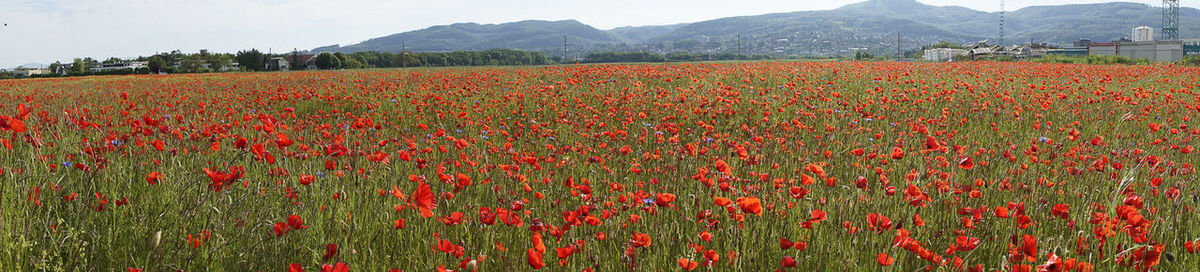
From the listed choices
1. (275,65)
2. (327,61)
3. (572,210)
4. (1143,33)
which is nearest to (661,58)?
(327,61)

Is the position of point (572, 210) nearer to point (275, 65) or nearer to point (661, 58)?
point (275, 65)

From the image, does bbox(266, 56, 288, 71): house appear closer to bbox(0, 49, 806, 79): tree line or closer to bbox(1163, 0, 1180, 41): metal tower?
bbox(0, 49, 806, 79): tree line

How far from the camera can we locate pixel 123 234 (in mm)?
2502

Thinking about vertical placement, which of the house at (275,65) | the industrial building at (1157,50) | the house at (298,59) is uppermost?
the house at (298,59)

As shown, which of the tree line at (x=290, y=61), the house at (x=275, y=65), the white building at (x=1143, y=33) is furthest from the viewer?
the house at (x=275, y=65)

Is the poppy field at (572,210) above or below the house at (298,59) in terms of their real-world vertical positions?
below

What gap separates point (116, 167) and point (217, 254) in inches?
48.0

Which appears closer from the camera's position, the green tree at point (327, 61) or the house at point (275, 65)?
the house at point (275, 65)

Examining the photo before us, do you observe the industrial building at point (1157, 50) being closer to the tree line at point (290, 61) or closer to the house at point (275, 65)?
the tree line at point (290, 61)

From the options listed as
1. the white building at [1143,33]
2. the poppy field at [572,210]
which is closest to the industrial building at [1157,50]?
the white building at [1143,33]

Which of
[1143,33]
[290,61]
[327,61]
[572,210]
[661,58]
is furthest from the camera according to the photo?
[661,58]

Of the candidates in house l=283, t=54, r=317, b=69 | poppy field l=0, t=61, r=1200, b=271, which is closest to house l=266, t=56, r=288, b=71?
house l=283, t=54, r=317, b=69

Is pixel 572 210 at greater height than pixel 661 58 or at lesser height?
lesser

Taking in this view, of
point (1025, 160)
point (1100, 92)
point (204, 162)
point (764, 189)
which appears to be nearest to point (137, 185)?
point (204, 162)
